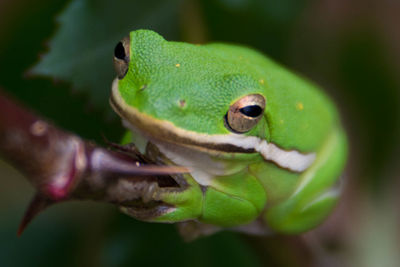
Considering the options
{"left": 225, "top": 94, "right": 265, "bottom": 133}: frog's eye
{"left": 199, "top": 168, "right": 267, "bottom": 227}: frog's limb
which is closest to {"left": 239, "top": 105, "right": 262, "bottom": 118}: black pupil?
{"left": 225, "top": 94, "right": 265, "bottom": 133}: frog's eye

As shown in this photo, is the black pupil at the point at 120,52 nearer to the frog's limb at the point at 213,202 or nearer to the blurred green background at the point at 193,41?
the blurred green background at the point at 193,41

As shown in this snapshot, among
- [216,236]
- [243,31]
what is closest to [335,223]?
[216,236]

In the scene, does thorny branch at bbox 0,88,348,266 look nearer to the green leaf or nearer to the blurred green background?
the blurred green background

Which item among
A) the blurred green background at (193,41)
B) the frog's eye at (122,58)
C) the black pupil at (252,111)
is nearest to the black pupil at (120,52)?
the frog's eye at (122,58)

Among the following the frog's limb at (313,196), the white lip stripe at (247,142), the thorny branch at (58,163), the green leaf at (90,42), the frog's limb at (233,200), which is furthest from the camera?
the frog's limb at (313,196)

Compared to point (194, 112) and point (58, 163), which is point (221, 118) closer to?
point (194, 112)

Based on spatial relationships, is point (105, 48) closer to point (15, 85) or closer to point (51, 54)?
point (51, 54)

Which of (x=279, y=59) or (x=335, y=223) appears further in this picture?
(x=335, y=223)
